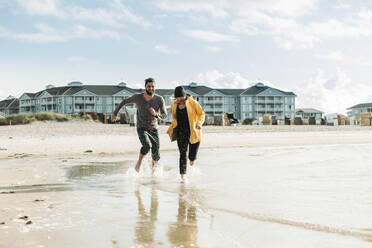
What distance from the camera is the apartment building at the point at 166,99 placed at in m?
97.6

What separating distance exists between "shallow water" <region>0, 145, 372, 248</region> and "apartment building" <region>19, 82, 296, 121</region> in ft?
300

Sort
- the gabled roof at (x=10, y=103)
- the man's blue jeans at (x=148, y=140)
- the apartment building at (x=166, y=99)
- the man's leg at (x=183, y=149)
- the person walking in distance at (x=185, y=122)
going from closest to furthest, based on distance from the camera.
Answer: the person walking in distance at (x=185, y=122) → the man's leg at (x=183, y=149) → the man's blue jeans at (x=148, y=140) → the apartment building at (x=166, y=99) → the gabled roof at (x=10, y=103)

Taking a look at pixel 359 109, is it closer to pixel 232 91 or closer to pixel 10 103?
pixel 232 91

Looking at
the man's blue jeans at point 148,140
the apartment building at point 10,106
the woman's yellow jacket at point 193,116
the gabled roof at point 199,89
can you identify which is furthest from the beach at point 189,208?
the apartment building at point 10,106

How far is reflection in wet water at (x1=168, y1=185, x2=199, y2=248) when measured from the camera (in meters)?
3.10

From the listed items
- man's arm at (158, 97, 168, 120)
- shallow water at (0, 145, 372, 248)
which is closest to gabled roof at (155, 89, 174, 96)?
man's arm at (158, 97, 168, 120)

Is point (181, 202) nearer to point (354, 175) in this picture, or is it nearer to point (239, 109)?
point (354, 175)

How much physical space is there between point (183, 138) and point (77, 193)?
6.65 feet

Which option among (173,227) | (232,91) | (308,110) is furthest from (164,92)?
(173,227)

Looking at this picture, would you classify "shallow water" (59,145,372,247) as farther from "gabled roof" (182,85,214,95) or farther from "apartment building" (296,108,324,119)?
"apartment building" (296,108,324,119)

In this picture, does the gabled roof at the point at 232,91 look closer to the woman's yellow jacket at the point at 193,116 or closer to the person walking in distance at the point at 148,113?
the person walking in distance at the point at 148,113

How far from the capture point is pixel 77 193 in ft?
17.9

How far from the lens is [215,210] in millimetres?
4301

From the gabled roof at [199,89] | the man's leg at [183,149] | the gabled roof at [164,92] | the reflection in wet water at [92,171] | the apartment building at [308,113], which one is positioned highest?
the gabled roof at [199,89]
